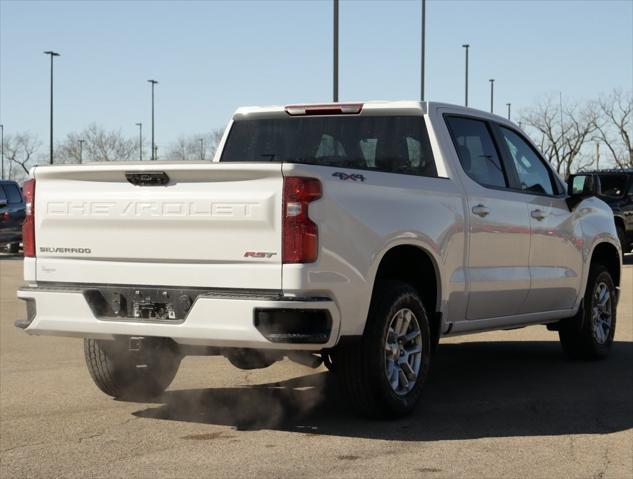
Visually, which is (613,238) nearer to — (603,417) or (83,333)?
(603,417)

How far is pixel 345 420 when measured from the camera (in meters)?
6.88

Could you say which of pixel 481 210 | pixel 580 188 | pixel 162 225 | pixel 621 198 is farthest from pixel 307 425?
pixel 621 198

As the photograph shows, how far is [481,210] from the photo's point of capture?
7746 mm

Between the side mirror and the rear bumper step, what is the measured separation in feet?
11.9

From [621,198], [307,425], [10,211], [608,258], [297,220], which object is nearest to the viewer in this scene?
[297,220]

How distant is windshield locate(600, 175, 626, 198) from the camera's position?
945 inches

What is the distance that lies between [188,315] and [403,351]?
1479 millimetres

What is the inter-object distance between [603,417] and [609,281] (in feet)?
10.5

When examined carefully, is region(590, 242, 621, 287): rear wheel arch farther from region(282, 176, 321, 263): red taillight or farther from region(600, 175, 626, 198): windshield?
region(600, 175, 626, 198): windshield

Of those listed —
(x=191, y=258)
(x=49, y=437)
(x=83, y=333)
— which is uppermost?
(x=191, y=258)

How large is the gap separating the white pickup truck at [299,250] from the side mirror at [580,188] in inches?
34.2

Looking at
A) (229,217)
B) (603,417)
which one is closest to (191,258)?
(229,217)

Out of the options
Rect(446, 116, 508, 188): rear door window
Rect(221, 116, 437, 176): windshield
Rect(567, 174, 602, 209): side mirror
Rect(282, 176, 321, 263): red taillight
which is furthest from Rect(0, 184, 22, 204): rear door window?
Rect(282, 176, 321, 263): red taillight

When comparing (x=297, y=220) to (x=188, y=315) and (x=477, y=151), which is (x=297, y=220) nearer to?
(x=188, y=315)
